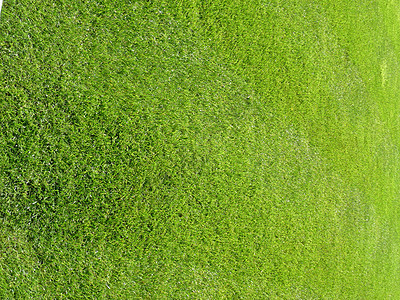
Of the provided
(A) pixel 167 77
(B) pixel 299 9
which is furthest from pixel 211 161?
(B) pixel 299 9

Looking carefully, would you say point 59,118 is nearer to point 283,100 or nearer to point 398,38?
point 283,100

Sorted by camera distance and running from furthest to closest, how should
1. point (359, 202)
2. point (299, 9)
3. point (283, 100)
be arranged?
point (359, 202) < point (299, 9) < point (283, 100)

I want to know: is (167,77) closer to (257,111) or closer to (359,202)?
(257,111)

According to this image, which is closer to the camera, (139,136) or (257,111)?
(139,136)

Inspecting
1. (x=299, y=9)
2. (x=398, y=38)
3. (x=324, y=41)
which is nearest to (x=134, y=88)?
(x=299, y=9)

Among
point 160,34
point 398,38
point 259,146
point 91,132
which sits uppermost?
point 398,38

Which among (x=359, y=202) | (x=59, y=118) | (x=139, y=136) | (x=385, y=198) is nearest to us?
(x=59, y=118)

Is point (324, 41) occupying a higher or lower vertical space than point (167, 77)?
higher
